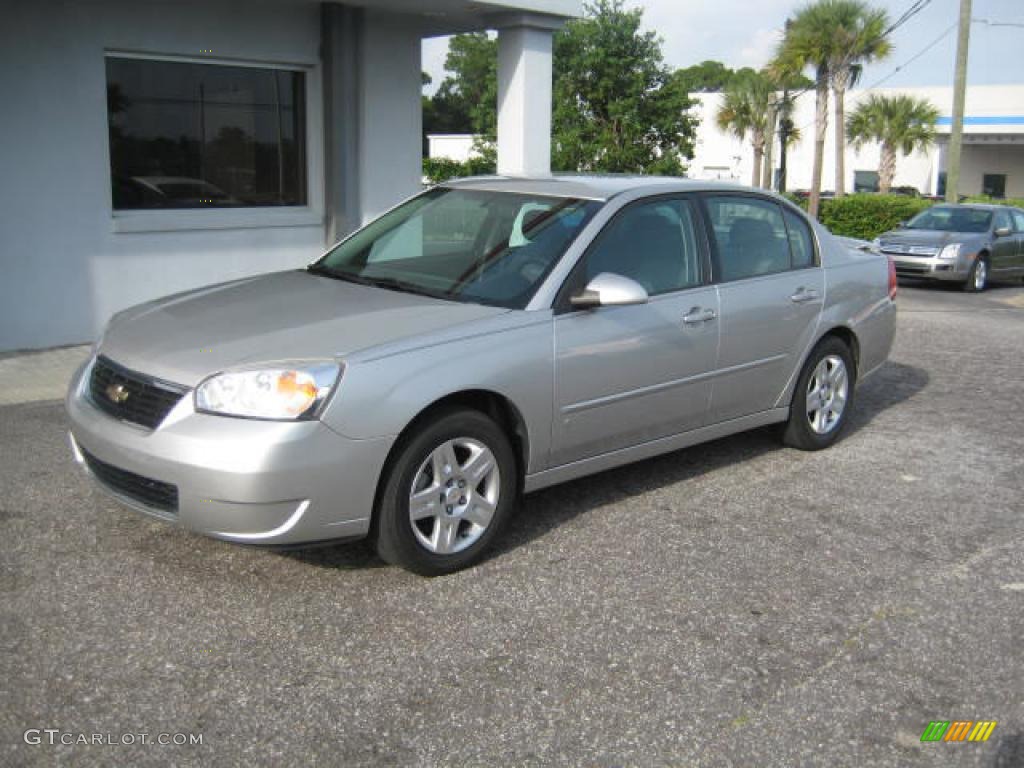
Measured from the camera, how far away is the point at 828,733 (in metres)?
3.46

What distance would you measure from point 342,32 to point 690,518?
7.00 meters

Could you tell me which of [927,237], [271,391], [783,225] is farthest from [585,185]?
[927,237]

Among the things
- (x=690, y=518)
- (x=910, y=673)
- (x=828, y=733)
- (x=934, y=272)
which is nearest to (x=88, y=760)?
(x=828, y=733)

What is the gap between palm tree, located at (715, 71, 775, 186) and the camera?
48.0 meters

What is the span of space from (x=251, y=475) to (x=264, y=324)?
2.91ft

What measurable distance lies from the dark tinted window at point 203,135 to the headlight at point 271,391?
6.20m

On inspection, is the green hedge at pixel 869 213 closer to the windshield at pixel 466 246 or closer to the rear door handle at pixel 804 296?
the rear door handle at pixel 804 296

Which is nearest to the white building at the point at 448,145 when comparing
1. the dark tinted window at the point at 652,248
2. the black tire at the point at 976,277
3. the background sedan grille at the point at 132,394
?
the black tire at the point at 976,277

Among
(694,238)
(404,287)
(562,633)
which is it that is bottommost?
(562,633)

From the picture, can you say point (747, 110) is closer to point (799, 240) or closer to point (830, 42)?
point (830, 42)

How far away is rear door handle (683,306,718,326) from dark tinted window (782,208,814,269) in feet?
→ 3.44

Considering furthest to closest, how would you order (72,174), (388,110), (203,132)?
(388,110), (203,132), (72,174)

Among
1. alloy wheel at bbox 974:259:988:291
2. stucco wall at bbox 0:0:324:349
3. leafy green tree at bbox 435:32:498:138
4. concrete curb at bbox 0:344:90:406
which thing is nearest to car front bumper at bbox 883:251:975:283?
alloy wheel at bbox 974:259:988:291

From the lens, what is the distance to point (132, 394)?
14.3 feet
